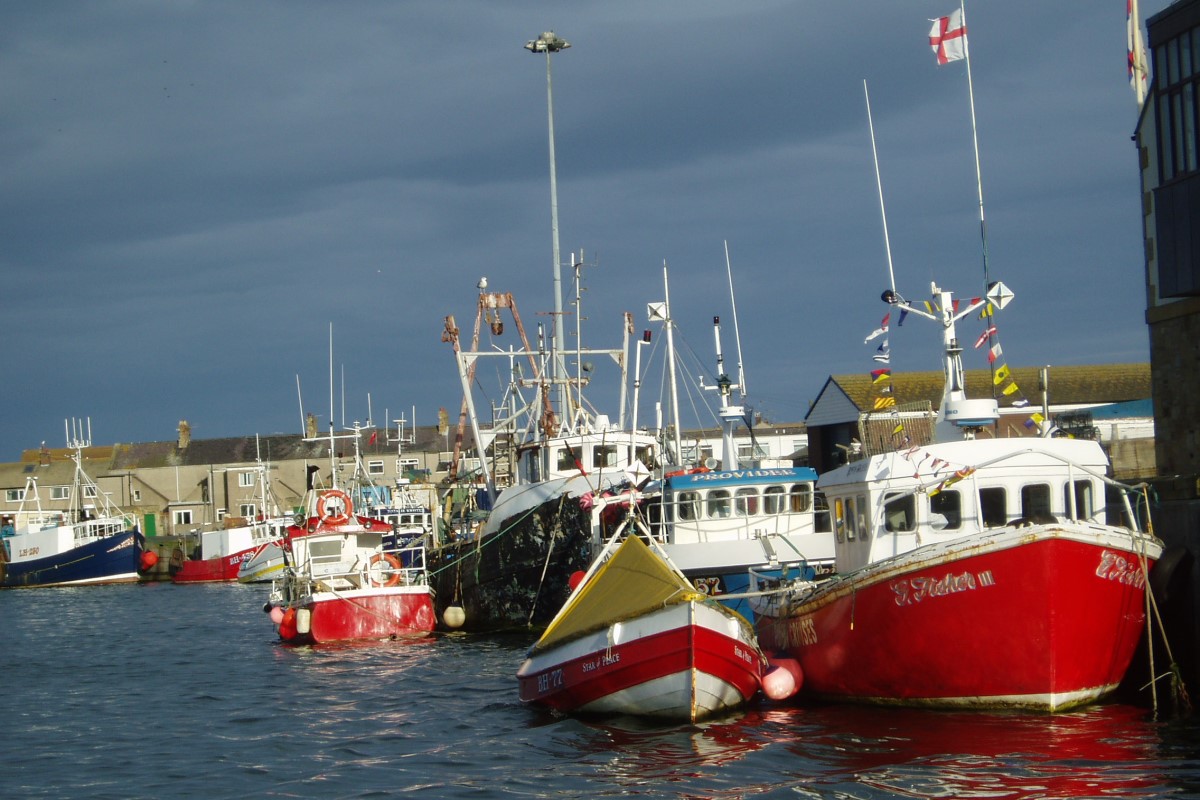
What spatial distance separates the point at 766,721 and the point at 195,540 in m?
65.0

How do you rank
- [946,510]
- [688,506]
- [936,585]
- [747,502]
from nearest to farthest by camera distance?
[936,585], [946,510], [747,502], [688,506]

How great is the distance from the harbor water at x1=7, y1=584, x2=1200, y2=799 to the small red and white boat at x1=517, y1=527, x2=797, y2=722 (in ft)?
1.17

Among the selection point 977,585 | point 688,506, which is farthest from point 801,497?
point 977,585

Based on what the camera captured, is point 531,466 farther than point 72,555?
No

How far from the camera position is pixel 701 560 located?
22922mm

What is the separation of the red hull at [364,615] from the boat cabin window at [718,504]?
9.21 metres

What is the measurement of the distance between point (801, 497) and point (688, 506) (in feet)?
7.32

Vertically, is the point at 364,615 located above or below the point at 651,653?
below

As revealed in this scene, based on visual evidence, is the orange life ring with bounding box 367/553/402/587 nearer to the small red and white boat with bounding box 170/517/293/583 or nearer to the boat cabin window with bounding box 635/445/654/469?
the boat cabin window with bounding box 635/445/654/469

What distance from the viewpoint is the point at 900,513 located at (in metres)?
17.2

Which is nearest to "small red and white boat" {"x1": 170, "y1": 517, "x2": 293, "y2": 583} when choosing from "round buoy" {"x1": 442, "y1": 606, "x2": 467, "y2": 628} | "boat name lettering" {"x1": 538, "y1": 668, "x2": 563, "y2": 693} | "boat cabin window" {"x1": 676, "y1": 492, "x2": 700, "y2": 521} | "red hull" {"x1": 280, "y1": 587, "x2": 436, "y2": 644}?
"round buoy" {"x1": 442, "y1": 606, "x2": 467, "y2": 628}

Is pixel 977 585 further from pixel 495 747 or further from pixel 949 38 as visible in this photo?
pixel 949 38

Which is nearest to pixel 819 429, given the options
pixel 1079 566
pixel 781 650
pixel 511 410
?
pixel 511 410

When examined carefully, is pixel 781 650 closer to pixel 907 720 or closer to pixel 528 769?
pixel 907 720
